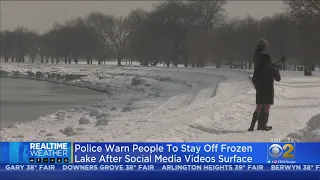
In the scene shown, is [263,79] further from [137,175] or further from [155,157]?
[137,175]

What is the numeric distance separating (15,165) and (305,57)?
109 ft

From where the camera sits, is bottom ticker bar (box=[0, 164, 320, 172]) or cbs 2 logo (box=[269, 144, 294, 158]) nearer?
bottom ticker bar (box=[0, 164, 320, 172])

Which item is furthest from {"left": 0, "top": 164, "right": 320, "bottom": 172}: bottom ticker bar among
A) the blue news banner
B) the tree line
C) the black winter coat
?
the tree line

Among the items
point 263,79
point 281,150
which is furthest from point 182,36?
point 281,150

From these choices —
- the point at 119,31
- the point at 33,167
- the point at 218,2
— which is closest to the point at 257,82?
the point at 33,167

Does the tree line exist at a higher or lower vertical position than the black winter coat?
higher

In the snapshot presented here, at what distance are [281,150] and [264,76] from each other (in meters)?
3.74

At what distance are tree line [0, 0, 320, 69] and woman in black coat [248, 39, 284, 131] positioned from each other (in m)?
23.7

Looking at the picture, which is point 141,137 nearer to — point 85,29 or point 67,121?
point 67,121

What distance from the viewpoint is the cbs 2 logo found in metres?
5.23

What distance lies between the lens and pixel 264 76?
8859mm

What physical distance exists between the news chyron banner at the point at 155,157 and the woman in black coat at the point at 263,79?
12.1 ft

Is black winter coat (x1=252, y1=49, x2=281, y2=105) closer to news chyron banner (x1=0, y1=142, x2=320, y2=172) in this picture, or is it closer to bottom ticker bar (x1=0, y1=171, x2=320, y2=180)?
news chyron banner (x1=0, y1=142, x2=320, y2=172)

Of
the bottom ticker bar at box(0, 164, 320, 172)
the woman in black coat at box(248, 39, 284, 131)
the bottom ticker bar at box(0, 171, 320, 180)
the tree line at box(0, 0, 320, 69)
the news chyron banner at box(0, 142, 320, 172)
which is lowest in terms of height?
the bottom ticker bar at box(0, 171, 320, 180)
